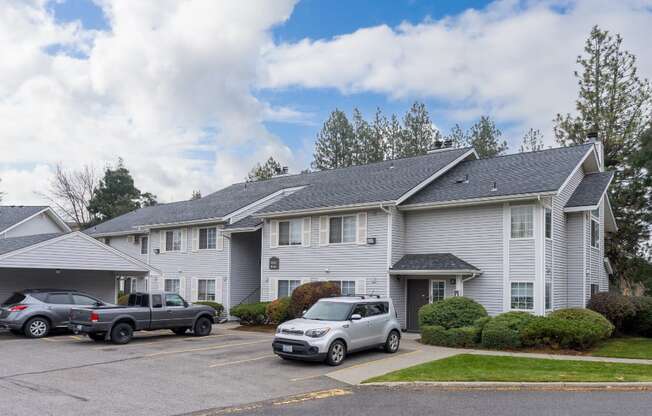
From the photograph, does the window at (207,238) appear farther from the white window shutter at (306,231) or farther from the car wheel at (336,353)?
the car wheel at (336,353)

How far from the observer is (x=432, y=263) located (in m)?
21.2

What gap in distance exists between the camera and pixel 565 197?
2208cm

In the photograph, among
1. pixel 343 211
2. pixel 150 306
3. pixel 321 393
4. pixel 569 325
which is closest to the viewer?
pixel 321 393

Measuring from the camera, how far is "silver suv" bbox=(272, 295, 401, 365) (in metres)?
13.6

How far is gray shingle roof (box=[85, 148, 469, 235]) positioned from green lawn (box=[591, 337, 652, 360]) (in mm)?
8780

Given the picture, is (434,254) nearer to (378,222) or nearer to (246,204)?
(378,222)

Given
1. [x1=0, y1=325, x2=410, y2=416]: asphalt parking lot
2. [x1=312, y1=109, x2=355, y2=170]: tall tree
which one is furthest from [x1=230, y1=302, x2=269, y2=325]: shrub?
[x1=312, y1=109, x2=355, y2=170]: tall tree

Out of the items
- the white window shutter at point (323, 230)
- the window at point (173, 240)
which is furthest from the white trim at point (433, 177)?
the window at point (173, 240)

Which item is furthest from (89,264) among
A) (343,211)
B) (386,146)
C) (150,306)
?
(386,146)

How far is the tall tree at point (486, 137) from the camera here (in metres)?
47.7

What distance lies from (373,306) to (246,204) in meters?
14.9

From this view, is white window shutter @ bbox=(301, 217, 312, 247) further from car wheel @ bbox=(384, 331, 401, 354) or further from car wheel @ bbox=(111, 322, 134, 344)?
car wheel @ bbox=(384, 331, 401, 354)

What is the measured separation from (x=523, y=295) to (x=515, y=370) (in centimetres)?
703

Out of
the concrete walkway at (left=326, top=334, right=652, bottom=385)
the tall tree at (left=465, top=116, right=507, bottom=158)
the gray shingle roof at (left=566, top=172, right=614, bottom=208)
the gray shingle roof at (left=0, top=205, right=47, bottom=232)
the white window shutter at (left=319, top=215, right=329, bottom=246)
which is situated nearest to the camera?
the concrete walkway at (left=326, top=334, right=652, bottom=385)
